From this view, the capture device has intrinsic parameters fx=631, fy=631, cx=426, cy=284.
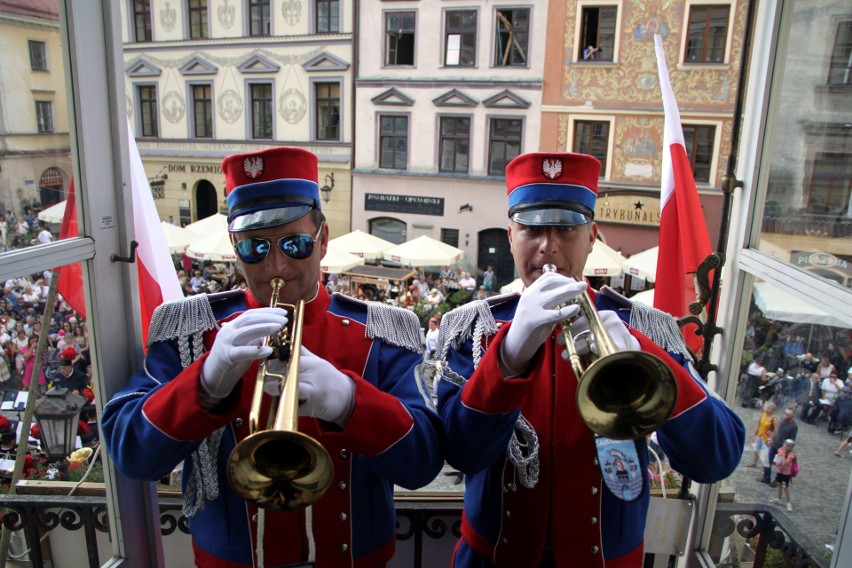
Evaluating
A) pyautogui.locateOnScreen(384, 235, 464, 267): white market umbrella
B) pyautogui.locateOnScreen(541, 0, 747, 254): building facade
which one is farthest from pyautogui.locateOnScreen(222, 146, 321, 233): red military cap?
pyautogui.locateOnScreen(541, 0, 747, 254): building facade

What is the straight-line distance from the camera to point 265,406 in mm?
2145

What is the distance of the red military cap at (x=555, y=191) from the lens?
2203 millimetres

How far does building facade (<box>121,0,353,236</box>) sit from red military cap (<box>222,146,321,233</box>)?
17.2 metres

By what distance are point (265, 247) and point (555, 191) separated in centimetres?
102

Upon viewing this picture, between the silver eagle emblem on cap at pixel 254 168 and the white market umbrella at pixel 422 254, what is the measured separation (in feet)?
38.7

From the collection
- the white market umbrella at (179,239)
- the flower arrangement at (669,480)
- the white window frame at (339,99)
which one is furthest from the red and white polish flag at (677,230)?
the white window frame at (339,99)

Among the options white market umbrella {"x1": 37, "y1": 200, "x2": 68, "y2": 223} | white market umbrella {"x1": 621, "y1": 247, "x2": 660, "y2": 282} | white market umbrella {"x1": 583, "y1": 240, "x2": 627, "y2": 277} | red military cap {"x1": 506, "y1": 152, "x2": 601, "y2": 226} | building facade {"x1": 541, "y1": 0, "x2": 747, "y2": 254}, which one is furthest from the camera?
building facade {"x1": 541, "y1": 0, "x2": 747, "y2": 254}

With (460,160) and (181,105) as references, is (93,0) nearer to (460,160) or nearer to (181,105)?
(460,160)

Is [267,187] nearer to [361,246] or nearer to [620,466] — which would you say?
[620,466]

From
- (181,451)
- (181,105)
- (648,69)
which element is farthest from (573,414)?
(181,105)

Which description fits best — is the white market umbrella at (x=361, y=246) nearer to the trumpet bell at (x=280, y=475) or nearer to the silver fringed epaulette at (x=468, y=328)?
the silver fringed epaulette at (x=468, y=328)

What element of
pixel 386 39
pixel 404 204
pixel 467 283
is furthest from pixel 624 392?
pixel 386 39

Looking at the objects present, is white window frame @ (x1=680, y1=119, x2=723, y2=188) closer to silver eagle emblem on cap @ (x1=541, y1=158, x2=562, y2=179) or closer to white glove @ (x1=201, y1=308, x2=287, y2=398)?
silver eagle emblem on cap @ (x1=541, y1=158, x2=562, y2=179)

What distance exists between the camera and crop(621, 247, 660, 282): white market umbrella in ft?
38.6
